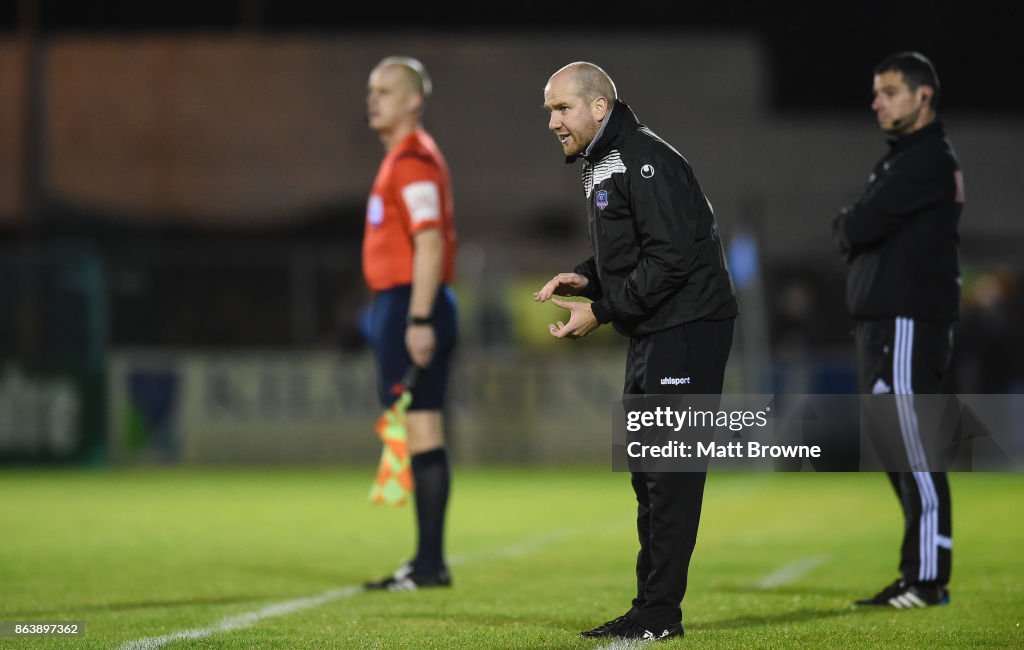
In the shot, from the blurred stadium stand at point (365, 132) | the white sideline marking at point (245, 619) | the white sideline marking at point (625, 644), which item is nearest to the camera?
the white sideline marking at point (625, 644)

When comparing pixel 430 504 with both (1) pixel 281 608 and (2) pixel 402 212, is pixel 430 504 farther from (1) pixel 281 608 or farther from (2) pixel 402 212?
(2) pixel 402 212

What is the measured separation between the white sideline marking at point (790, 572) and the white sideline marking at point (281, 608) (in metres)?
1.69

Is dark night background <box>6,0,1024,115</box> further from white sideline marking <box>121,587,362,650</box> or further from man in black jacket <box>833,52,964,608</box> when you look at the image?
white sideline marking <box>121,587,362,650</box>

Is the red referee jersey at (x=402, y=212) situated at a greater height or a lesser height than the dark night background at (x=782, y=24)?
lesser

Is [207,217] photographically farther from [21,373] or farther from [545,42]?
[21,373]

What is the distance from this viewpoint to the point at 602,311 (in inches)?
238

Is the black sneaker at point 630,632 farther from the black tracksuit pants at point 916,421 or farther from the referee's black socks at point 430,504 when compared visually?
the referee's black socks at point 430,504

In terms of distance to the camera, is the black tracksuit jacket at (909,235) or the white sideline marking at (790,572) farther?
the white sideline marking at (790,572)

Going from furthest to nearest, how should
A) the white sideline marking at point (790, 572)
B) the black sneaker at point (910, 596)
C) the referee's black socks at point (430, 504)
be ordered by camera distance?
the white sideline marking at point (790, 572) → the referee's black socks at point (430, 504) → the black sneaker at point (910, 596)

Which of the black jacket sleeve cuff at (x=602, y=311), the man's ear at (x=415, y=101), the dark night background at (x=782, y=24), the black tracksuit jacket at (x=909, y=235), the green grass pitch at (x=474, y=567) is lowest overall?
the green grass pitch at (x=474, y=567)

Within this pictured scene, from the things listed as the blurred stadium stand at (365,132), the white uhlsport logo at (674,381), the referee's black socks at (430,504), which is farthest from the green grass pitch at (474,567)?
the blurred stadium stand at (365,132)

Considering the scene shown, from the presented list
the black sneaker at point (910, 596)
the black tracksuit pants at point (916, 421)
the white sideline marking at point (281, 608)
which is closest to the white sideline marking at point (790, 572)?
the black sneaker at point (910, 596)

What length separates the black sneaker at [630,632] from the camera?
19.7 feet

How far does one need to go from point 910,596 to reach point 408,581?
2.37 m
